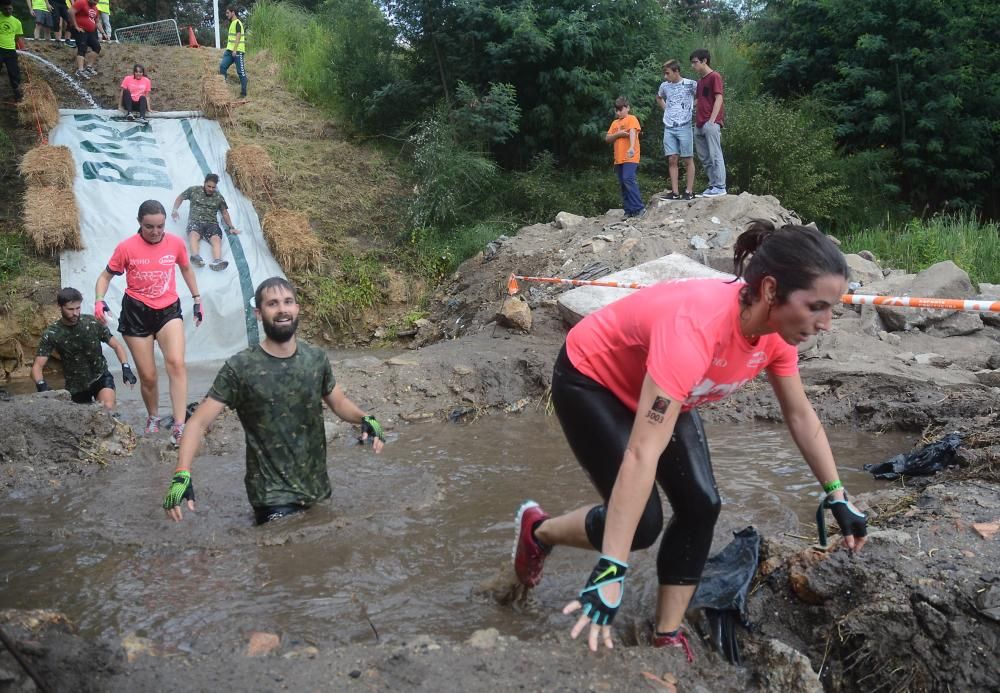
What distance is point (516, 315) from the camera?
891 cm

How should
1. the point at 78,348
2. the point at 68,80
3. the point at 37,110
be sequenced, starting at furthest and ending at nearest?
1. the point at 68,80
2. the point at 37,110
3. the point at 78,348

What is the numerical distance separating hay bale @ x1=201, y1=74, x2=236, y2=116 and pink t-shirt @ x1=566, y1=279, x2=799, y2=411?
526 inches

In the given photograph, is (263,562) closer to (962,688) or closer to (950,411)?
(962,688)

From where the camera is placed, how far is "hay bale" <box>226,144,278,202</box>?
1304 cm

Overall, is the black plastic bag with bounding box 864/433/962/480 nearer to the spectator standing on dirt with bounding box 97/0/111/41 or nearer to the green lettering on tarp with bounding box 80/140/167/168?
the green lettering on tarp with bounding box 80/140/167/168

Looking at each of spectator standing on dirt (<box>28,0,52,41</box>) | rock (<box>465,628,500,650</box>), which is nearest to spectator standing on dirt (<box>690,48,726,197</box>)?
rock (<box>465,628,500,650</box>)

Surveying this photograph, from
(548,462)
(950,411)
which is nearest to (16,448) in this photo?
(548,462)

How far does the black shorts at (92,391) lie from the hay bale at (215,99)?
27.7ft

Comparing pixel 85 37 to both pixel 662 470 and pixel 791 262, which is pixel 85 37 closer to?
pixel 662 470

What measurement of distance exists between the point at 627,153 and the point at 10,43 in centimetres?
1030

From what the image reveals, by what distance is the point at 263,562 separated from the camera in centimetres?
418

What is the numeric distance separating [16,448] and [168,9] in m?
26.4

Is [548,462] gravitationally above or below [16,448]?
below

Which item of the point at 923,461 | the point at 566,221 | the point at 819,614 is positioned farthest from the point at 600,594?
the point at 566,221
